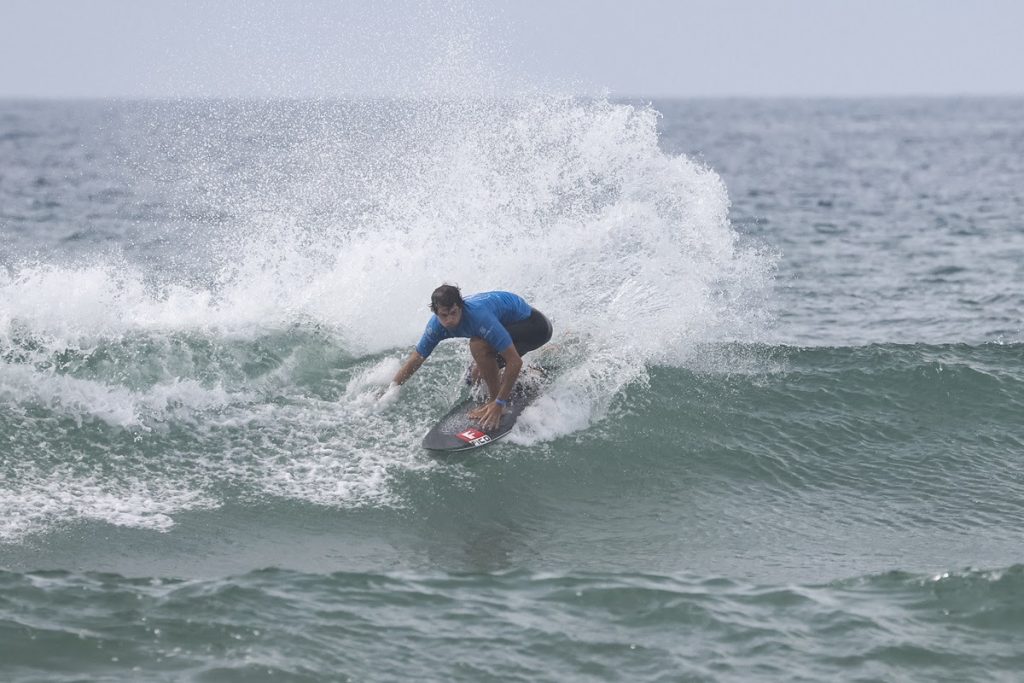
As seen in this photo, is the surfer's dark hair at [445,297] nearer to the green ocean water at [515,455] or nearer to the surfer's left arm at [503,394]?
the surfer's left arm at [503,394]

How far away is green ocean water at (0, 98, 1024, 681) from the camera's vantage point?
720 centimetres

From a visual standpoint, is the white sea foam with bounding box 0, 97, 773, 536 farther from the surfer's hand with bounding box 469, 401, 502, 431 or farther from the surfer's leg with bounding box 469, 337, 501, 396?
the surfer's leg with bounding box 469, 337, 501, 396

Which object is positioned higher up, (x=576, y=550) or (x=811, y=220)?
(x=811, y=220)

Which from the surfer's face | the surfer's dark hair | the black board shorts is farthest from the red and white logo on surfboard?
the surfer's dark hair

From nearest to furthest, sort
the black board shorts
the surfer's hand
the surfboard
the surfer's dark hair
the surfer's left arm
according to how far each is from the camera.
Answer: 1. the surfer's dark hair
2. the surfer's left arm
3. the surfboard
4. the surfer's hand
5. the black board shorts

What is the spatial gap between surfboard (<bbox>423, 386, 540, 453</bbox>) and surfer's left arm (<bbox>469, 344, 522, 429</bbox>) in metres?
0.06

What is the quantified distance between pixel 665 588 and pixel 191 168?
3177cm

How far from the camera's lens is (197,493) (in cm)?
954

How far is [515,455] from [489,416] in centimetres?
45

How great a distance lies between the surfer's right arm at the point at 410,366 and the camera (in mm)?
10312

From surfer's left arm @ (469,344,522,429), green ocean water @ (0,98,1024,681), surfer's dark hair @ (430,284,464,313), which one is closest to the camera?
green ocean water @ (0,98,1024,681)

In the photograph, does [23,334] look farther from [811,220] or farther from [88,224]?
[811,220]

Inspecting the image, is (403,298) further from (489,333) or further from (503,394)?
(489,333)

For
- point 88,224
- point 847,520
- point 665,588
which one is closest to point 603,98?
point 847,520
